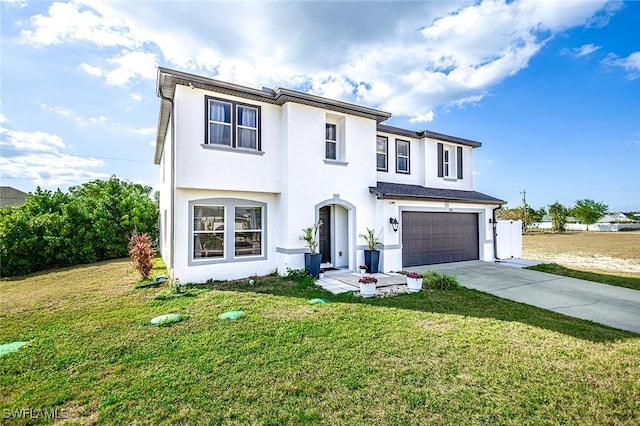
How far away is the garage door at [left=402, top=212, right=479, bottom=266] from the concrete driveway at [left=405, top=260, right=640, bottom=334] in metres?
0.82

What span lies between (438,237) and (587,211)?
53315 mm

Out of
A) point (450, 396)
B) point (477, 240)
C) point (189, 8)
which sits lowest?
point (450, 396)

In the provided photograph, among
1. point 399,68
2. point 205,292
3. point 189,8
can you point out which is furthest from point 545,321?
point 189,8

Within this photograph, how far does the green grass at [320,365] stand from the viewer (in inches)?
119

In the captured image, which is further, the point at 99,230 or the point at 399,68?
the point at 99,230

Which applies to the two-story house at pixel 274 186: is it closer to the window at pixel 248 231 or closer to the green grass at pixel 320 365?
the window at pixel 248 231

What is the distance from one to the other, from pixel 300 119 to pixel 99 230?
514 inches

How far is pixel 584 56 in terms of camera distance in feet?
37.4

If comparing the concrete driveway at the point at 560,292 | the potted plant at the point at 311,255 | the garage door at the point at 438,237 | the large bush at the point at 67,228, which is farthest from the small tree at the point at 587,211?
the large bush at the point at 67,228

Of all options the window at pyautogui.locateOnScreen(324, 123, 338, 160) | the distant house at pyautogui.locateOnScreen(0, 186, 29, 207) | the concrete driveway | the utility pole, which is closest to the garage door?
the concrete driveway

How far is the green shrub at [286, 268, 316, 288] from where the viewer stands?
845cm

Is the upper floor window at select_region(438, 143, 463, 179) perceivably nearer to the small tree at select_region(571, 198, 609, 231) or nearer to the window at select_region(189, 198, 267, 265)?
the window at select_region(189, 198, 267, 265)

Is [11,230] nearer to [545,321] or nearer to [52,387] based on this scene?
[52,387]

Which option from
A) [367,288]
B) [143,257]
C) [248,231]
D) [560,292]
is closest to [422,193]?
[560,292]
